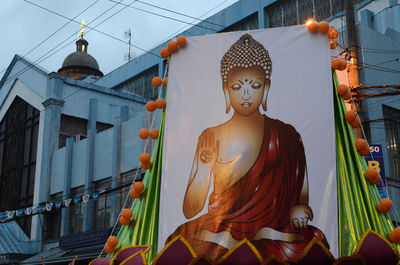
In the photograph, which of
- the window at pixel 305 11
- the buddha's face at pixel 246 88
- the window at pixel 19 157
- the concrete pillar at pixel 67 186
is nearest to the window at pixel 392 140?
the window at pixel 305 11

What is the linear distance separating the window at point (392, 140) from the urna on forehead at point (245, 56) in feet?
33.3

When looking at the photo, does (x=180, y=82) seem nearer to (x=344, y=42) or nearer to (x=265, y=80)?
(x=265, y=80)

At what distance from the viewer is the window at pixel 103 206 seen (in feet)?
70.8

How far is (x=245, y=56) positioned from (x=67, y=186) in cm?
1767

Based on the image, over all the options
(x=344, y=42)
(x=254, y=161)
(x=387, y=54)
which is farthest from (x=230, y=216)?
(x=387, y=54)

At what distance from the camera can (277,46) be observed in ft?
26.3

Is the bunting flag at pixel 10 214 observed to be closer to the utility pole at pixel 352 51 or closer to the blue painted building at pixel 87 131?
the blue painted building at pixel 87 131

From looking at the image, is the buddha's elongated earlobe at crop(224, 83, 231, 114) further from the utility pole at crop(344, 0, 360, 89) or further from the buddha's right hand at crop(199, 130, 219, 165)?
the utility pole at crop(344, 0, 360, 89)

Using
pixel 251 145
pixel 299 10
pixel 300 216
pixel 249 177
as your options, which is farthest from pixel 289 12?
pixel 300 216

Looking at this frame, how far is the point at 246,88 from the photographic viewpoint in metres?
8.03

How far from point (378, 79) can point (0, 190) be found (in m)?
22.0

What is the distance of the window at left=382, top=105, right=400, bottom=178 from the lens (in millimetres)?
16781

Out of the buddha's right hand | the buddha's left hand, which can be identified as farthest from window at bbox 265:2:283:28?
the buddha's left hand

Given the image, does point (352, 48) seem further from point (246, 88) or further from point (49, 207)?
point (49, 207)
